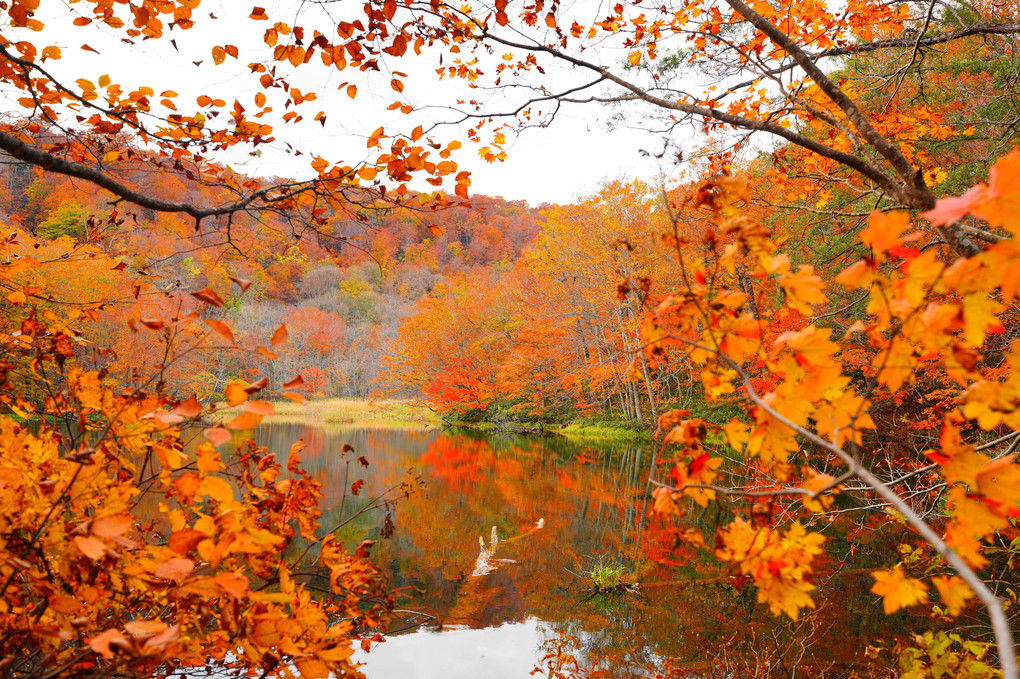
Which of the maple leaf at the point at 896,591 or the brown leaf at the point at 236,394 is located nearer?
the maple leaf at the point at 896,591

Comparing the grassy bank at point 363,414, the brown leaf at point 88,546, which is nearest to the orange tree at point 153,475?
the brown leaf at point 88,546

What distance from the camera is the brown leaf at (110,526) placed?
835mm

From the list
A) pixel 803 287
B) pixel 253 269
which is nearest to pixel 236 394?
pixel 803 287

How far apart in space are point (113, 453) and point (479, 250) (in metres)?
38.7

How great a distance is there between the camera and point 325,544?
199cm

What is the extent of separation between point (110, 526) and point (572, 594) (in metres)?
4.89

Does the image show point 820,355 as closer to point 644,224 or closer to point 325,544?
point 325,544

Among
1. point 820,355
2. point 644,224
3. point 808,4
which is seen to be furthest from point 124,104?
point 644,224

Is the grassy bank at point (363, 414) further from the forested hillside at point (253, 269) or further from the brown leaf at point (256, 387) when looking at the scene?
the brown leaf at point (256, 387)

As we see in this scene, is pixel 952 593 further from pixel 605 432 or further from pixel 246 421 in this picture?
pixel 605 432

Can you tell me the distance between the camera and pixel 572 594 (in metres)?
5.10

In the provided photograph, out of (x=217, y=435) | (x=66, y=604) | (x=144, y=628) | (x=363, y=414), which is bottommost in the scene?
(x=363, y=414)

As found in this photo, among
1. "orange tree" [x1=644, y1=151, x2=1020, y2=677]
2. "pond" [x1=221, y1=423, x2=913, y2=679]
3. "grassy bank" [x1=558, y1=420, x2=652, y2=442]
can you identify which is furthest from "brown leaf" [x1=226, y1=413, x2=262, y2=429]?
"grassy bank" [x1=558, y1=420, x2=652, y2=442]

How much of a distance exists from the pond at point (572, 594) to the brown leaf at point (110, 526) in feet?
4.39
